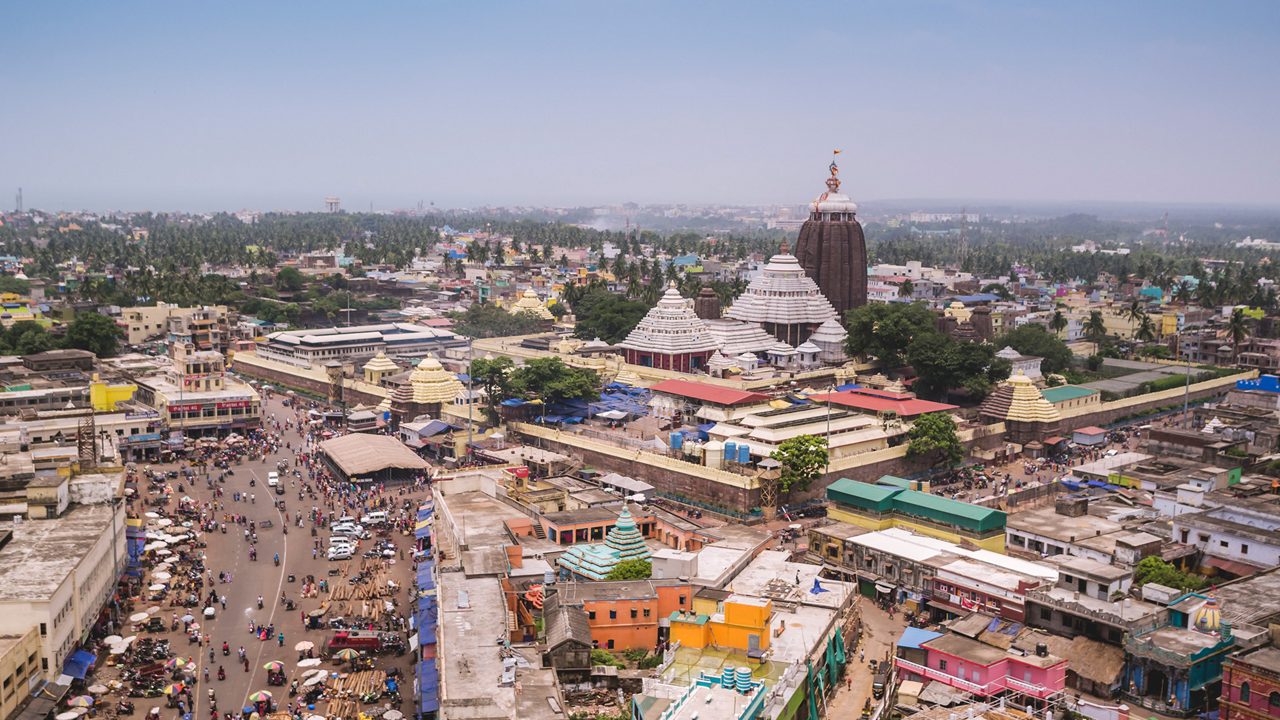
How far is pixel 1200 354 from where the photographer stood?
66.1m

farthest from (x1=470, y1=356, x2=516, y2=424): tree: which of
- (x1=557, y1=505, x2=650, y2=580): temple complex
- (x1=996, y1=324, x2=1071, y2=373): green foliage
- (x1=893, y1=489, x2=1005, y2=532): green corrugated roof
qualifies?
(x1=996, y1=324, x2=1071, y2=373): green foliage

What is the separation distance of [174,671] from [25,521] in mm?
7667

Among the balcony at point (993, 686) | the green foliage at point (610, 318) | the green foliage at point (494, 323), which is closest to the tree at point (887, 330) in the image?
the green foliage at point (610, 318)

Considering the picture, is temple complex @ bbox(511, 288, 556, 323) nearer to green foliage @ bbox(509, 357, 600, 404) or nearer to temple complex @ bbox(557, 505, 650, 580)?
green foliage @ bbox(509, 357, 600, 404)

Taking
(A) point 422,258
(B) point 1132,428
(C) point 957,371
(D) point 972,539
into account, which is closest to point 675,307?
(C) point 957,371

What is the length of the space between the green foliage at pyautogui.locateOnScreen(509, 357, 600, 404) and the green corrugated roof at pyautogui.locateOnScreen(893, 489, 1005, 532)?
51.0 feet

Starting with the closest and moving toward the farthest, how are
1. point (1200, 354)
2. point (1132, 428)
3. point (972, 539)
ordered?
point (972, 539), point (1132, 428), point (1200, 354)

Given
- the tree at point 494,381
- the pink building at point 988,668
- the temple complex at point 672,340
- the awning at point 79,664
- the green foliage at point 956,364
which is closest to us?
the pink building at point 988,668

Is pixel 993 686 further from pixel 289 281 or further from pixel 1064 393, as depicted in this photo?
pixel 289 281

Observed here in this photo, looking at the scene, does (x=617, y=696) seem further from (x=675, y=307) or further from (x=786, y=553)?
(x=675, y=307)

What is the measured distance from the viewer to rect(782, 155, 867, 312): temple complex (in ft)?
211

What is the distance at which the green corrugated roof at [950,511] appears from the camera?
102 feet

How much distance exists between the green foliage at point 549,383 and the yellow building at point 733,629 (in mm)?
22276

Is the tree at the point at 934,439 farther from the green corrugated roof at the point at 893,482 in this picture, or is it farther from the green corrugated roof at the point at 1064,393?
the green corrugated roof at the point at 1064,393
